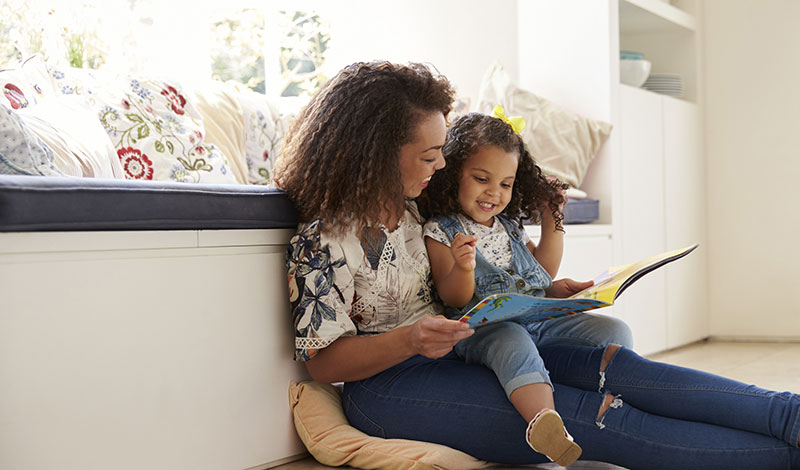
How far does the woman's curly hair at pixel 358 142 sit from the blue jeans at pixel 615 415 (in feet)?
1.10

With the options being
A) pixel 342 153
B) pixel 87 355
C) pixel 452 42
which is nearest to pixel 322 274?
pixel 342 153

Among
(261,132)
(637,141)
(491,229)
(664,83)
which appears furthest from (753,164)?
(491,229)

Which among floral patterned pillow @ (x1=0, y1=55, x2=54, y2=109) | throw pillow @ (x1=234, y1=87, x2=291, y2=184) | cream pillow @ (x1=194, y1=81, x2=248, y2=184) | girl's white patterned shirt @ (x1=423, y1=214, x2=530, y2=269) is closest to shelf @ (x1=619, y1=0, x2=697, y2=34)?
throw pillow @ (x1=234, y1=87, x2=291, y2=184)

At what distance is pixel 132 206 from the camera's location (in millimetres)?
1380

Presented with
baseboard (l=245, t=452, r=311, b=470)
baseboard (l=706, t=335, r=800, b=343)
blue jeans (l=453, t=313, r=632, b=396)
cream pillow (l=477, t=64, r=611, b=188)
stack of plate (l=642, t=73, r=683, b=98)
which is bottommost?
baseboard (l=706, t=335, r=800, b=343)

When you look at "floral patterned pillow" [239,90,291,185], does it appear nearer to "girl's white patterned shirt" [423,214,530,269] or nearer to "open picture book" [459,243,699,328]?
"girl's white patterned shirt" [423,214,530,269]

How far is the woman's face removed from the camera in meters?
1.63

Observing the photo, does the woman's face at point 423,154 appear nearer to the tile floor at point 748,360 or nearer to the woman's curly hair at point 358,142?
the woman's curly hair at point 358,142

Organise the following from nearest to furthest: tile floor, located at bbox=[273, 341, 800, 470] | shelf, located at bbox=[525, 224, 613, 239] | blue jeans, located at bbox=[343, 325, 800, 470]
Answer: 1. blue jeans, located at bbox=[343, 325, 800, 470]
2. tile floor, located at bbox=[273, 341, 800, 470]
3. shelf, located at bbox=[525, 224, 613, 239]

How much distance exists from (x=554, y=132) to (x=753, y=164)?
47.7 inches

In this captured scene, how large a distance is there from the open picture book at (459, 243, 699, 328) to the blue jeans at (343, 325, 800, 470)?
157mm

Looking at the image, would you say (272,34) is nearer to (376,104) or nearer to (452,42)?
(452,42)

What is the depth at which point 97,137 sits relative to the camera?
1.77m

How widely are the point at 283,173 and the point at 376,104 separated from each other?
0.24 metres
